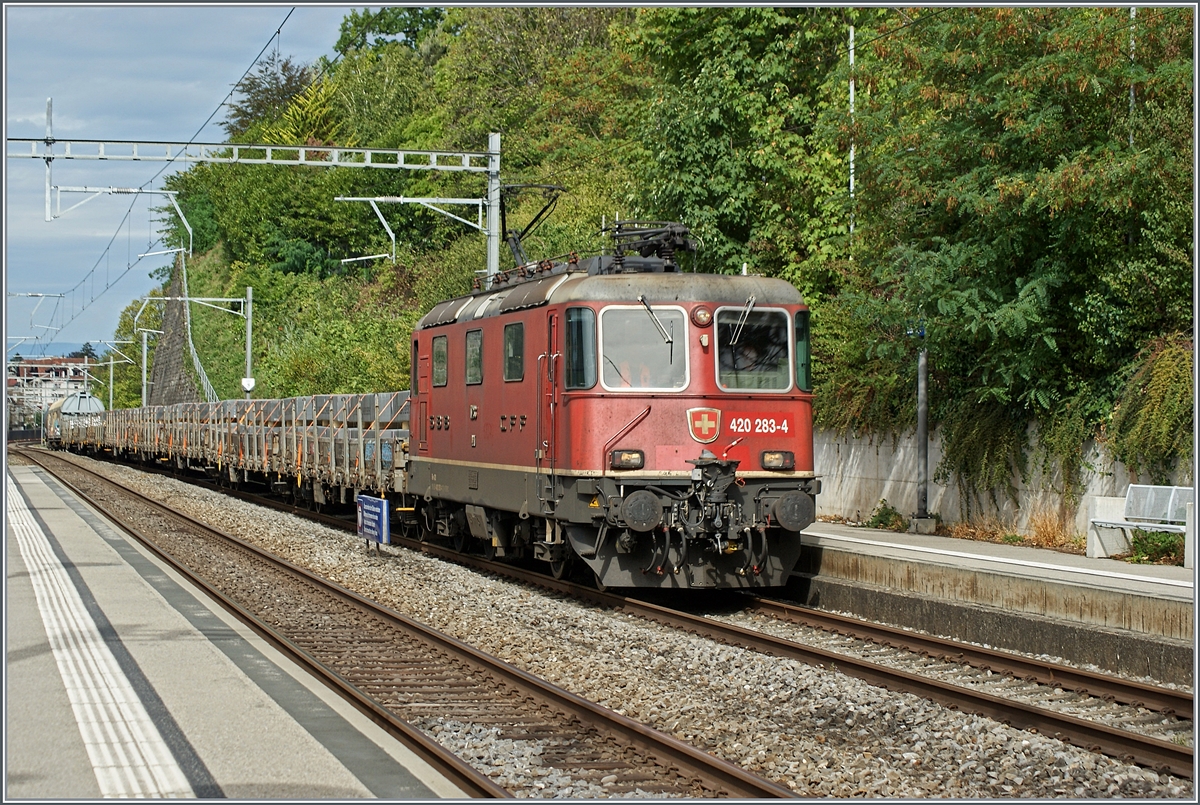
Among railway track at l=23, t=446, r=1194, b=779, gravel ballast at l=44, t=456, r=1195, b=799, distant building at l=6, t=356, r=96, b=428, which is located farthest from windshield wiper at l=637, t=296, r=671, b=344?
distant building at l=6, t=356, r=96, b=428

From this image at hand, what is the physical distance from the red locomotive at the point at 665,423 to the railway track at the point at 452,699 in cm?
225

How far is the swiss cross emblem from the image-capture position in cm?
1321

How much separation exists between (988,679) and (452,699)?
4152 mm

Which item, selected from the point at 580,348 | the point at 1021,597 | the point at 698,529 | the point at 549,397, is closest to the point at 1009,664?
the point at 1021,597

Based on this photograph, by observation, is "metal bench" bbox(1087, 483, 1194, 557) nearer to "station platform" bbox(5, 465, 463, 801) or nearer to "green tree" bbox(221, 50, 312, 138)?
"station platform" bbox(5, 465, 463, 801)

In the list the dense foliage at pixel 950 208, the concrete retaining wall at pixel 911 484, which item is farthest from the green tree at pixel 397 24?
the concrete retaining wall at pixel 911 484

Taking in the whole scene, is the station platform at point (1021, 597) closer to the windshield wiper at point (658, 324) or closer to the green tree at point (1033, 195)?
the green tree at point (1033, 195)

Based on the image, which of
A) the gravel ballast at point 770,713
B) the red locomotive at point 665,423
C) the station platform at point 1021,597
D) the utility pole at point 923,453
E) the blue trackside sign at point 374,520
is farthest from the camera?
the utility pole at point 923,453

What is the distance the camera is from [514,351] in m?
14.7

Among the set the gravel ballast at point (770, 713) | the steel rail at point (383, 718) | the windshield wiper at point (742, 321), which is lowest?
the gravel ballast at point (770, 713)

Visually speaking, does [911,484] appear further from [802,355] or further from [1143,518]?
[802,355]

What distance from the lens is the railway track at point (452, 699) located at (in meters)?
7.17

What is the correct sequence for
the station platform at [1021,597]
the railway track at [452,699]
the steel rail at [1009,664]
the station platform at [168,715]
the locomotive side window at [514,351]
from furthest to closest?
the locomotive side window at [514,351]
the station platform at [1021,597]
the steel rail at [1009,664]
the railway track at [452,699]
the station platform at [168,715]

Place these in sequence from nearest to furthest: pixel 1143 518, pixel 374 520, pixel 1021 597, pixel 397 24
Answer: pixel 1021 597
pixel 1143 518
pixel 374 520
pixel 397 24
